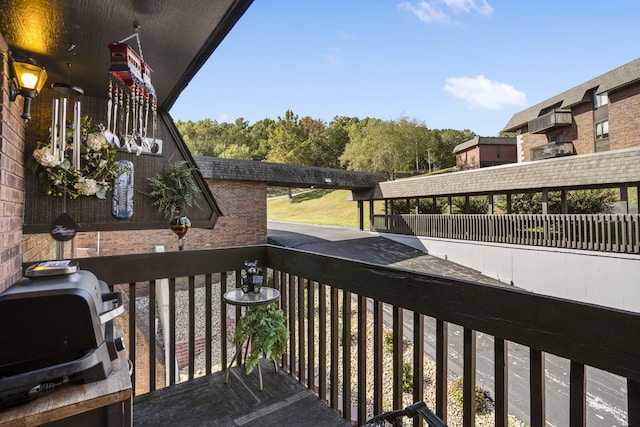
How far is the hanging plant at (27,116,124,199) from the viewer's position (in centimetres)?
277

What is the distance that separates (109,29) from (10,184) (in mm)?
1278

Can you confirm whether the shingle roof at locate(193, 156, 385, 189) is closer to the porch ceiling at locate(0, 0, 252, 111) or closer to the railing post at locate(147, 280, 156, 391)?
the porch ceiling at locate(0, 0, 252, 111)

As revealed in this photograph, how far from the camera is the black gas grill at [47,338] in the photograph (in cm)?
105

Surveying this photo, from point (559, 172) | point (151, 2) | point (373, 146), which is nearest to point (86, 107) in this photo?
point (151, 2)

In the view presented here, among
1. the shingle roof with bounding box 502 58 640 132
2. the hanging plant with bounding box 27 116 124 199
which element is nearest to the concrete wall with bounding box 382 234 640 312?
the hanging plant with bounding box 27 116 124 199

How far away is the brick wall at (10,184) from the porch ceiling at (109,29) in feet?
1.00

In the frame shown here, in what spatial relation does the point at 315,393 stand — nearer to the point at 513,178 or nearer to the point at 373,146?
the point at 513,178

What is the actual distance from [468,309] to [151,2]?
2.17 m

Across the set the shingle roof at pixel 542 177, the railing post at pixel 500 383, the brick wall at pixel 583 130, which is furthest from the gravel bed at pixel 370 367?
the brick wall at pixel 583 130

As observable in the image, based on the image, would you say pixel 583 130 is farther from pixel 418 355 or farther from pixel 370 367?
pixel 418 355

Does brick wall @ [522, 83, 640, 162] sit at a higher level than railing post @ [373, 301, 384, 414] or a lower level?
higher

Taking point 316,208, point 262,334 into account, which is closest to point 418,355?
point 262,334

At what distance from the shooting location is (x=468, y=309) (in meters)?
1.20

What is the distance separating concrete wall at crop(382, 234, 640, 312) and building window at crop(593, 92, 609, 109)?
450 inches
